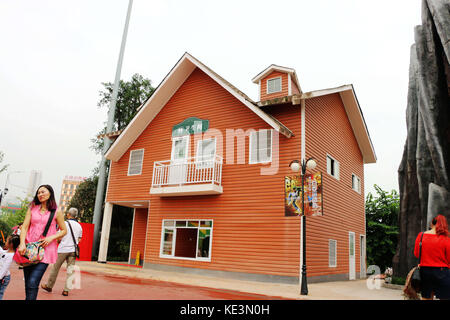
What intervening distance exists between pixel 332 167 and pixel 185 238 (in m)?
8.08

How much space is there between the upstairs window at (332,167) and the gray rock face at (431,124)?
12.2 feet

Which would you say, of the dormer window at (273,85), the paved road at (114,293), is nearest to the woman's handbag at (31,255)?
the paved road at (114,293)

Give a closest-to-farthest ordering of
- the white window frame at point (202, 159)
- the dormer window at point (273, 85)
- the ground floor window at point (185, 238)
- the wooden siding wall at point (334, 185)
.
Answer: the wooden siding wall at point (334, 185) → the ground floor window at point (185, 238) → the white window frame at point (202, 159) → the dormer window at point (273, 85)

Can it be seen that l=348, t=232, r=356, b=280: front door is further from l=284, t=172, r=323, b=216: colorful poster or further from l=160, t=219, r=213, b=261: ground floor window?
l=160, t=219, r=213, b=261: ground floor window

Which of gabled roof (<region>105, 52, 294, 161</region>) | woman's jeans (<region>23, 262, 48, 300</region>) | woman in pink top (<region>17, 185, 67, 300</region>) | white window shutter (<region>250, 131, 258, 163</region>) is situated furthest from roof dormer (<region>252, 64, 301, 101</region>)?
woman's jeans (<region>23, 262, 48, 300</region>)

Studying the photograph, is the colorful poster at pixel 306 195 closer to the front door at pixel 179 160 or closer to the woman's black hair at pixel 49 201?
the front door at pixel 179 160

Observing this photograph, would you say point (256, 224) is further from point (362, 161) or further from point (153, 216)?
point (362, 161)

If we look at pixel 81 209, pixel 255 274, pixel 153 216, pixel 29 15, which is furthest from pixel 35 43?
pixel 255 274

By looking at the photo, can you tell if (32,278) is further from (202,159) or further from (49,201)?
(202,159)

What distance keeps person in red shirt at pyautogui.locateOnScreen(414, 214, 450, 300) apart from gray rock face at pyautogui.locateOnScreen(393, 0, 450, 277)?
6.06 m

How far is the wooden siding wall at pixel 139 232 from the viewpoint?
20.4 m

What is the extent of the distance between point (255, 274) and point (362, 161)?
12.5 metres

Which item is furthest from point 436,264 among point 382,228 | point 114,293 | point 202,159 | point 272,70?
point 382,228

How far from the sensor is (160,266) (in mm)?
16453
